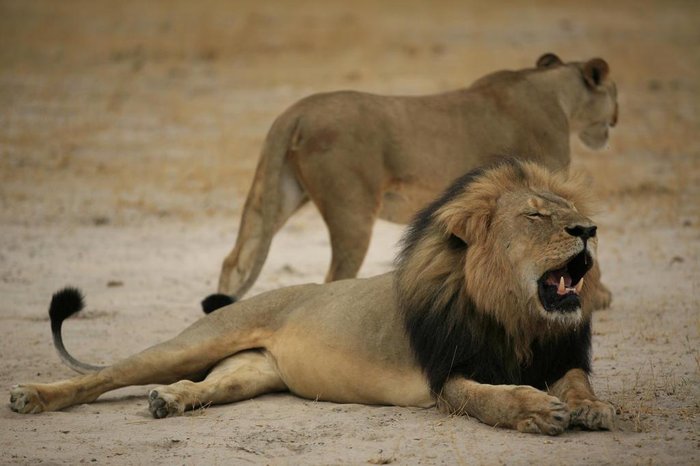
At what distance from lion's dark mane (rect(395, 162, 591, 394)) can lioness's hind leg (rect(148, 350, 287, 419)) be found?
73 cm

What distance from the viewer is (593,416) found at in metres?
3.97

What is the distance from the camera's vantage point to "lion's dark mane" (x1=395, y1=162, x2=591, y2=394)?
13.9 ft

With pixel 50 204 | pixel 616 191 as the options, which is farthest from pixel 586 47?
pixel 50 204

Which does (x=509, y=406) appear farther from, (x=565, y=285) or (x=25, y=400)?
(x=25, y=400)

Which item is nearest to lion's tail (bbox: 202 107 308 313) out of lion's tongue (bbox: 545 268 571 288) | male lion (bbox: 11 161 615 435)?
male lion (bbox: 11 161 615 435)

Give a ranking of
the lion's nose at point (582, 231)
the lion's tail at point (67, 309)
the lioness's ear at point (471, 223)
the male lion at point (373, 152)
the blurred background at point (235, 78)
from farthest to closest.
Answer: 1. the blurred background at point (235, 78)
2. the male lion at point (373, 152)
3. the lion's tail at point (67, 309)
4. the lioness's ear at point (471, 223)
5. the lion's nose at point (582, 231)

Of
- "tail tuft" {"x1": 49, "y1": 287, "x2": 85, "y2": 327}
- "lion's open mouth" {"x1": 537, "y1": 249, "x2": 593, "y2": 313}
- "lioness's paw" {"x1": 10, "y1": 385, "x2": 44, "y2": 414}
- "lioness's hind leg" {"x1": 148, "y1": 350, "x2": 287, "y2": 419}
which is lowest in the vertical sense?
"lioness's paw" {"x1": 10, "y1": 385, "x2": 44, "y2": 414}

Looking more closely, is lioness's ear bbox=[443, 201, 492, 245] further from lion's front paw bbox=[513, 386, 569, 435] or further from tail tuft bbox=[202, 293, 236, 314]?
tail tuft bbox=[202, 293, 236, 314]

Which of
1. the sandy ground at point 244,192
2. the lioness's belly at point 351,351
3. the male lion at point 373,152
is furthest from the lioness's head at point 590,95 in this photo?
the lioness's belly at point 351,351

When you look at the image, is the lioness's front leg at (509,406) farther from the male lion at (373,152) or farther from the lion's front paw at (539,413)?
the male lion at (373,152)

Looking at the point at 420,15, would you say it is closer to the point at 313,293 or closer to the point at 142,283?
the point at 142,283

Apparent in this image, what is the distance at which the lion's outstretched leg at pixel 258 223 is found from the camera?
6.50 m

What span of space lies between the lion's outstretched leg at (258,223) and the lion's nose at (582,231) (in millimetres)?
2694

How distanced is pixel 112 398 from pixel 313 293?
0.92 meters
